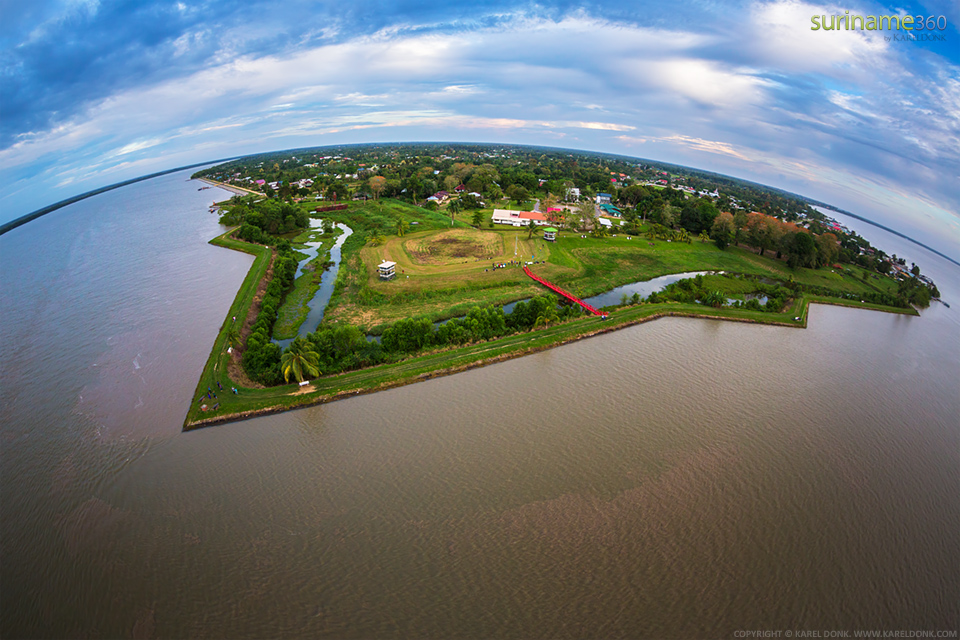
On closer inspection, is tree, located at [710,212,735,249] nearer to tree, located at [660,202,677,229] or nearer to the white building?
tree, located at [660,202,677,229]

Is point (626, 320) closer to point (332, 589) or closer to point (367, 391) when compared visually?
point (367, 391)

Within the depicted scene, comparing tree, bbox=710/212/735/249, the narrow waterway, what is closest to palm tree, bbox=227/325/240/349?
the narrow waterway

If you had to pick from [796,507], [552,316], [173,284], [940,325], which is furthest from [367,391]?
[940,325]

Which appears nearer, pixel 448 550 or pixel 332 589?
pixel 332 589

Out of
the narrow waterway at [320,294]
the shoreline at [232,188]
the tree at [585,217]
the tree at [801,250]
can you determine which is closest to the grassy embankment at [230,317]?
the narrow waterway at [320,294]

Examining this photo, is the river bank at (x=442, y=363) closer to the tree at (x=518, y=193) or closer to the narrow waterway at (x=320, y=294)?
the narrow waterway at (x=320, y=294)
